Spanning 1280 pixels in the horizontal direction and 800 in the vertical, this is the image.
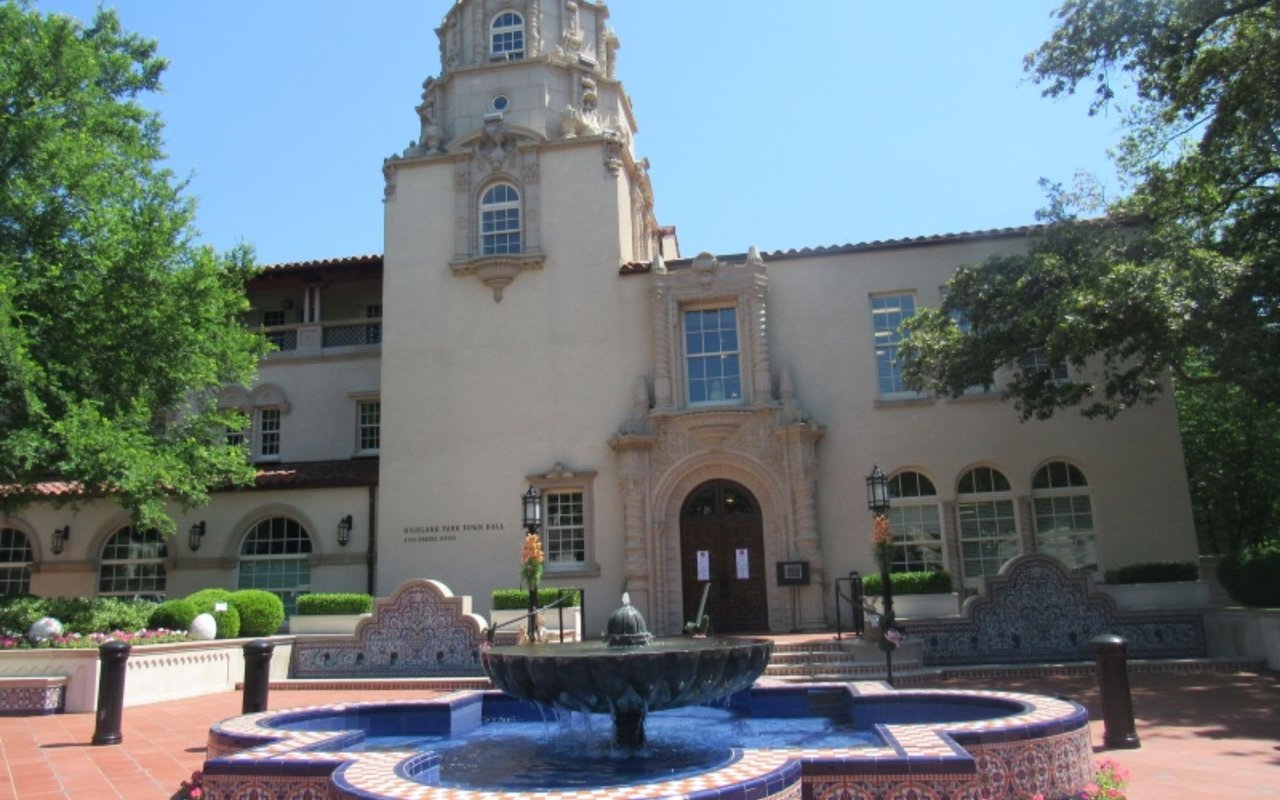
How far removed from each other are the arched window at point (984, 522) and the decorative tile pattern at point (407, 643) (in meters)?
10.5

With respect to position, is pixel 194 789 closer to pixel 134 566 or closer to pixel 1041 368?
pixel 1041 368

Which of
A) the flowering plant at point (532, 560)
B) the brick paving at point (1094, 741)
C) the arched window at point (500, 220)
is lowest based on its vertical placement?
the brick paving at point (1094, 741)

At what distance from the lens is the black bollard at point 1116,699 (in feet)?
31.5

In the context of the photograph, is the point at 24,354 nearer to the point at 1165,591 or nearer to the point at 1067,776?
the point at 1067,776

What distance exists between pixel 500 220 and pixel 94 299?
30.0ft

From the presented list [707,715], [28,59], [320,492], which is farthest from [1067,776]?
[28,59]

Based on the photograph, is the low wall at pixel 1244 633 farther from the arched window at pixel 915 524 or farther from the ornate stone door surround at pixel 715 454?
the ornate stone door surround at pixel 715 454

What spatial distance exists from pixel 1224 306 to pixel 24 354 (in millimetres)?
20374

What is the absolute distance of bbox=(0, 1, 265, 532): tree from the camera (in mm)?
17938

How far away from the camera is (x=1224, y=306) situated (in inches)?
560

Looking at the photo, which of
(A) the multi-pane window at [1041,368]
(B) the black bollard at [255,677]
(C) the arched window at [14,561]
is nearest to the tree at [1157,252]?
(A) the multi-pane window at [1041,368]

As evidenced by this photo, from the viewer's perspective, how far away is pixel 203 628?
1739cm

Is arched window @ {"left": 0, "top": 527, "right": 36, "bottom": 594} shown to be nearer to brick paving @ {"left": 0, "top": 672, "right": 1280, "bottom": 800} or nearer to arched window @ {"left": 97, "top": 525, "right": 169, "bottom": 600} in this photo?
arched window @ {"left": 97, "top": 525, "right": 169, "bottom": 600}

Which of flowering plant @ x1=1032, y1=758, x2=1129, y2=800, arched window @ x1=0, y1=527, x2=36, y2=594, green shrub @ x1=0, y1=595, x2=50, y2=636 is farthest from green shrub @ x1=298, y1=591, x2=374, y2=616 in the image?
flowering plant @ x1=1032, y1=758, x2=1129, y2=800
